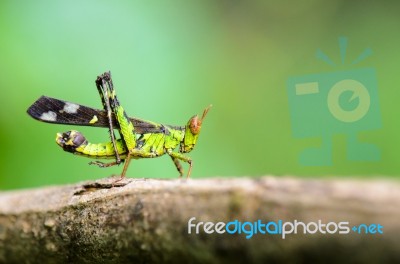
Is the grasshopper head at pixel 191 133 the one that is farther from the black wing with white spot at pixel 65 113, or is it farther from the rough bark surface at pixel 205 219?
the rough bark surface at pixel 205 219

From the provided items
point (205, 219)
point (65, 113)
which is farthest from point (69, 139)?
point (205, 219)

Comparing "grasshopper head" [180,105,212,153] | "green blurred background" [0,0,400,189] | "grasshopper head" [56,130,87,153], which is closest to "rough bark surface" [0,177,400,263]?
"grasshopper head" [56,130,87,153]

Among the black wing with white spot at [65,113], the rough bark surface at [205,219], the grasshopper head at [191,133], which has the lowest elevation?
the rough bark surface at [205,219]

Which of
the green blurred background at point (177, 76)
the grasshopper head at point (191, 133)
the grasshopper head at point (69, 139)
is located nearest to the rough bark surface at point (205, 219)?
the grasshopper head at point (69, 139)

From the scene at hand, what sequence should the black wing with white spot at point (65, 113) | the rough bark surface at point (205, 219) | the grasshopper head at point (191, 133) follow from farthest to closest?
1. the grasshopper head at point (191, 133)
2. the black wing with white spot at point (65, 113)
3. the rough bark surface at point (205, 219)

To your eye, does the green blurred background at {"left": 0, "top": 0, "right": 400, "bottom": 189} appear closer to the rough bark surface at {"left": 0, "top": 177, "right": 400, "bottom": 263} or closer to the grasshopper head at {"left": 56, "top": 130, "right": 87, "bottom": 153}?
the grasshopper head at {"left": 56, "top": 130, "right": 87, "bottom": 153}

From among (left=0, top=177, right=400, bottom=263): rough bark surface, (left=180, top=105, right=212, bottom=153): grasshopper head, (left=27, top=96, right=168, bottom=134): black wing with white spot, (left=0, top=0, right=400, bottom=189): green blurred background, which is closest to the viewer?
(left=0, top=177, right=400, bottom=263): rough bark surface

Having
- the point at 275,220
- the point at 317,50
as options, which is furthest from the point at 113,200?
the point at 317,50

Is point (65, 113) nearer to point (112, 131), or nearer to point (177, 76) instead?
point (112, 131)
